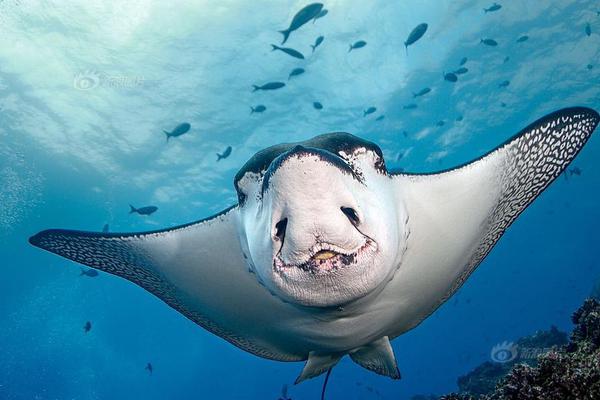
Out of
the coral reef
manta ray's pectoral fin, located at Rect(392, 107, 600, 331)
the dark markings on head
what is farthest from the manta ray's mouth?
the coral reef

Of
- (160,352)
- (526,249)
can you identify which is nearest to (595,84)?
(526,249)

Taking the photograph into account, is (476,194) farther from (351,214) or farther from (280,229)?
(280,229)

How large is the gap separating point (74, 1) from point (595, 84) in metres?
33.1

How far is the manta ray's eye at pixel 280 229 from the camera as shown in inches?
74.4

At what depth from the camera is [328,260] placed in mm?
1935

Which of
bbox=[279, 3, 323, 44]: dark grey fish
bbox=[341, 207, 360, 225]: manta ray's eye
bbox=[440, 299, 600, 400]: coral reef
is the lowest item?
bbox=[440, 299, 600, 400]: coral reef

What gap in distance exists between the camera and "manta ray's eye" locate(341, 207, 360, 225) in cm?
187

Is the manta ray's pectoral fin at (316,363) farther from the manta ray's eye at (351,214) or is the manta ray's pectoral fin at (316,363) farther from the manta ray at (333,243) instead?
the manta ray's eye at (351,214)

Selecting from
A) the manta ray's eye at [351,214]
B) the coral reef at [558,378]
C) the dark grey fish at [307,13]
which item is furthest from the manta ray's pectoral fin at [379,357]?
the dark grey fish at [307,13]

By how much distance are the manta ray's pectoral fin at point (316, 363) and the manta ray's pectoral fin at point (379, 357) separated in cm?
25

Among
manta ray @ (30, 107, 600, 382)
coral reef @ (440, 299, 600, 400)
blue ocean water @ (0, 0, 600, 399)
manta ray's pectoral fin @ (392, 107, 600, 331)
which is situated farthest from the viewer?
blue ocean water @ (0, 0, 600, 399)

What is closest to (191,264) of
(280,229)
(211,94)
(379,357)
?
(280,229)

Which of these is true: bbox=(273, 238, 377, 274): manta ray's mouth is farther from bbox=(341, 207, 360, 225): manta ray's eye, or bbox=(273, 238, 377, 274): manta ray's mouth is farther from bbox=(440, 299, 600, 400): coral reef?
bbox=(440, 299, 600, 400): coral reef

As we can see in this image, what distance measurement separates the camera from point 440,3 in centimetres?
1962
